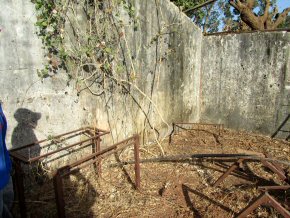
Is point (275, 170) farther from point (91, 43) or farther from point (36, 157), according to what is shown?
point (91, 43)

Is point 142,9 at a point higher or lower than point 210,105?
higher

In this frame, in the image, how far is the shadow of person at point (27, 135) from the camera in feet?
9.82

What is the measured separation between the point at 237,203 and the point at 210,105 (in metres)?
3.85

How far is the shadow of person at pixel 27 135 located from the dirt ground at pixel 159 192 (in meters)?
0.23

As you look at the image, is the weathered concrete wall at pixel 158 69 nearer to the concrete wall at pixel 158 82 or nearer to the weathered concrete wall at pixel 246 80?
the concrete wall at pixel 158 82

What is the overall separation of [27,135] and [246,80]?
512 centimetres

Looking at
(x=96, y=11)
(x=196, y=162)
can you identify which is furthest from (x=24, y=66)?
(x=196, y=162)

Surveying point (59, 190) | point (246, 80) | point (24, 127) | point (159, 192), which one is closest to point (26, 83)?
point (24, 127)

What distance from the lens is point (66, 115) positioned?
3500mm

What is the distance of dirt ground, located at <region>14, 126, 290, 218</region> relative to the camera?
299 centimetres

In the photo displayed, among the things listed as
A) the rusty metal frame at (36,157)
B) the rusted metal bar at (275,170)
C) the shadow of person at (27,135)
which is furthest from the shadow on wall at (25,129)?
the rusted metal bar at (275,170)

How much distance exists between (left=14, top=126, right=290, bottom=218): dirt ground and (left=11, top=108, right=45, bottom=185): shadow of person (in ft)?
0.77

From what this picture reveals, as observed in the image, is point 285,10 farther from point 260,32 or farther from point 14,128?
point 14,128

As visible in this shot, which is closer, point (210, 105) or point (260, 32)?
point (260, 32)
